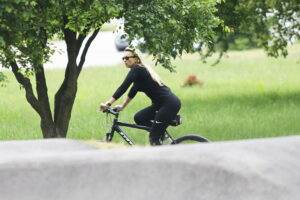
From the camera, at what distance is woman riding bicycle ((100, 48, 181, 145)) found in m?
9.67

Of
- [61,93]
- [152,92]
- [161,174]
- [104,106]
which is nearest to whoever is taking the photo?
[161,174]

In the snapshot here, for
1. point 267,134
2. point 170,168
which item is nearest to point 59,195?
point 170,168

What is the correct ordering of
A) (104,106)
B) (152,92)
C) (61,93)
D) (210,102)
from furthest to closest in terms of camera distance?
(210,102) → (61,93) → (152,92) → (104,106)

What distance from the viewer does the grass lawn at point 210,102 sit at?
1772cm

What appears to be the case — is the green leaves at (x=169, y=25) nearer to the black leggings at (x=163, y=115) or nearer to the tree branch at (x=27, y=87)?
the black leggings at (x=163, y=115)

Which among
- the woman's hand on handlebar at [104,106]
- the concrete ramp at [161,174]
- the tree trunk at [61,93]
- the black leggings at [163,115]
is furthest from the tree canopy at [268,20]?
the concrete ramp at [161,174]

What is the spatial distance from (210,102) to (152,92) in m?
14.7

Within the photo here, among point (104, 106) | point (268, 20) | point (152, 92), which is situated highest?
point (152, 92)

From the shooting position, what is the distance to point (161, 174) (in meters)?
5.00

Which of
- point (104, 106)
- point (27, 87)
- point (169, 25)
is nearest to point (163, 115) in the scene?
point (104, 106)

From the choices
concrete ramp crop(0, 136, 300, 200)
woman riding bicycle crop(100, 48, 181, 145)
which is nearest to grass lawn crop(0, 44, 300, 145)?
woman riding bicycle crop(100, 48, 181, 145)

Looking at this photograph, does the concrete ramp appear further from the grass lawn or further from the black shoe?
the grass lawn

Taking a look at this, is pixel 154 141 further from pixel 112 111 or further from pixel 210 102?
pixel 210 102

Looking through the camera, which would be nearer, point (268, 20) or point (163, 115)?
point (163, 115)
